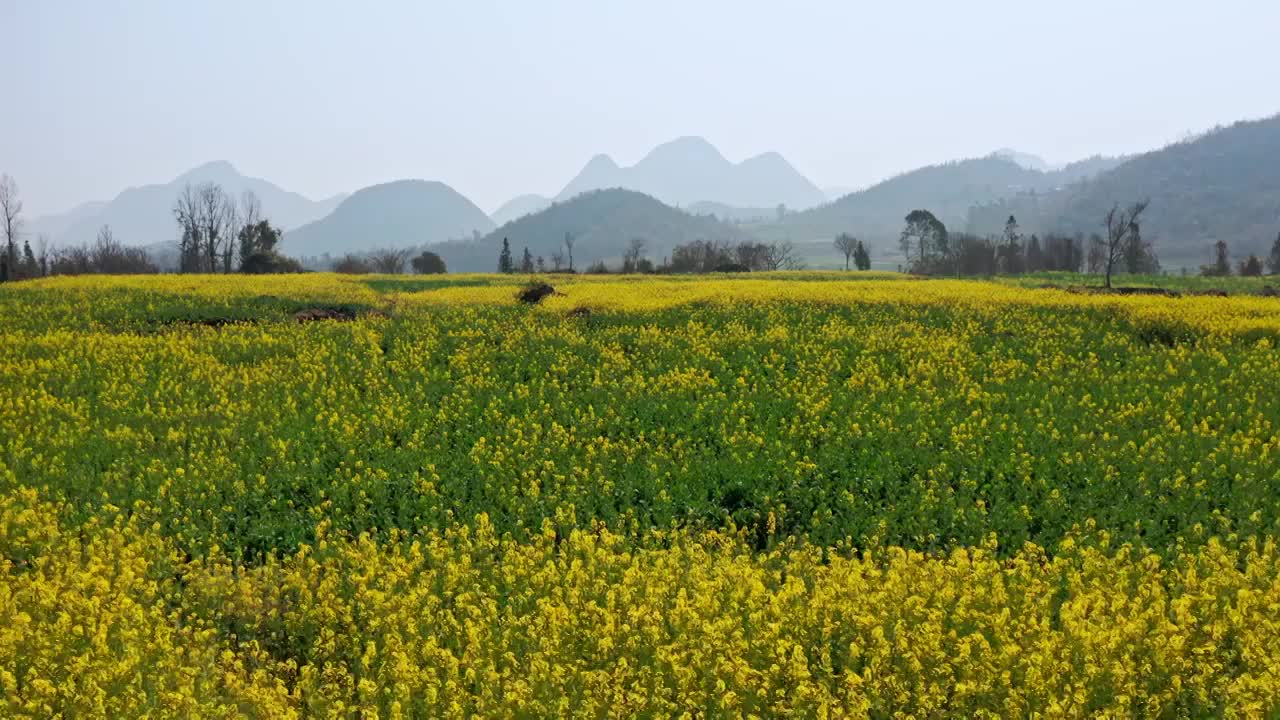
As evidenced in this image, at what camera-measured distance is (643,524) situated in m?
9.72

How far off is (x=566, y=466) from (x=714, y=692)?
6.24 metres

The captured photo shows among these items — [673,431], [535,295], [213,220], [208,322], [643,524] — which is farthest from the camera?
[213,220]

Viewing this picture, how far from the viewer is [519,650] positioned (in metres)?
6.41

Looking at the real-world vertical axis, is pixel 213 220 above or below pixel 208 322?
above

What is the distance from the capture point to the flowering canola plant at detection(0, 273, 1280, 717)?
18.7 ft

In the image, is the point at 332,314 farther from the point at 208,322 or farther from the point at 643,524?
the point at 643,524

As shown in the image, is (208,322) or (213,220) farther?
(213,220)

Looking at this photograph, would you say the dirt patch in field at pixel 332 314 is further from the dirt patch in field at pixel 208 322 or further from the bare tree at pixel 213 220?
the bare tree at pixel 213 220

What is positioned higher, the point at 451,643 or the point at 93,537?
the point at 93,537

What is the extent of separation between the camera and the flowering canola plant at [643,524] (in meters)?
5.70

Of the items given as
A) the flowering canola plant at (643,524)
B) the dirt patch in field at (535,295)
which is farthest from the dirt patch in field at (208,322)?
the dirt patch in field at (535,295)

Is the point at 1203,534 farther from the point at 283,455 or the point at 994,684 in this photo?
the point at 283,455

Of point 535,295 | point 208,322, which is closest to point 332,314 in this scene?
point 208,322

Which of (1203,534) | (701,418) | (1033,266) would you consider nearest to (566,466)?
(701,418)
